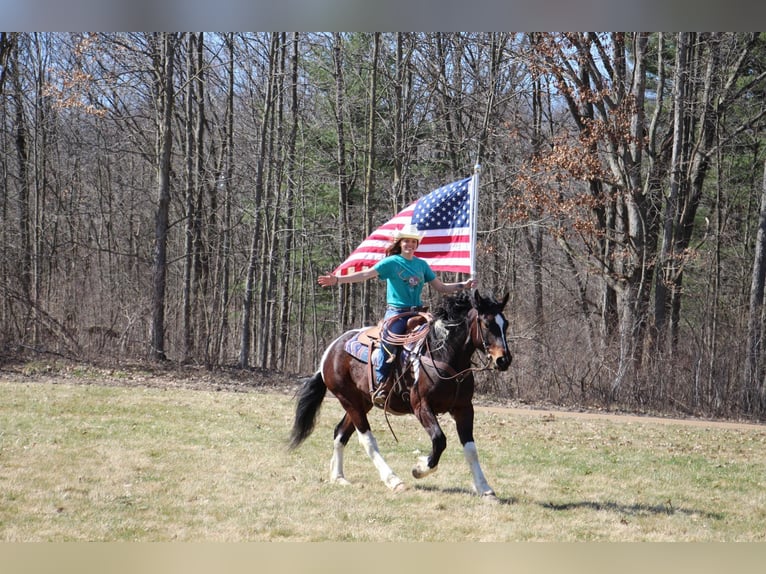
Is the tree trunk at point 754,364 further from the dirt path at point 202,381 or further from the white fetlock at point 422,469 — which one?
the white fetlock at point 422,469

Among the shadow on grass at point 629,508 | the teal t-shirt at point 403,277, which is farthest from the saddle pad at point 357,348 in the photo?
the shadow on grass at point 629,508

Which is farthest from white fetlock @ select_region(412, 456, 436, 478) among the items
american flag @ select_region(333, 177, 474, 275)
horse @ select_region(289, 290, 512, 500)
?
american flag @ select_region(333, 177, 474, 275)

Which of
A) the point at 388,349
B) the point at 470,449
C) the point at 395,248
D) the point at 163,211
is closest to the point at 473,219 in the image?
the point at 395,248

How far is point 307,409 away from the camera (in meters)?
7.07

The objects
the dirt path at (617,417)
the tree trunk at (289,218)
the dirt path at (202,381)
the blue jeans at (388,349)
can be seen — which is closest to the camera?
the blue jeans at (388,349)

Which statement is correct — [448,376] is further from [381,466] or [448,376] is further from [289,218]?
[289,218]

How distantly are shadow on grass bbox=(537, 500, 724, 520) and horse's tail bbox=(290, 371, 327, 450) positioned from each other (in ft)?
6.57

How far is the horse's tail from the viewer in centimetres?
704

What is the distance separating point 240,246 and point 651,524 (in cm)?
1648

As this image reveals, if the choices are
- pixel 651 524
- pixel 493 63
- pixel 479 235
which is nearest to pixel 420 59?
pixel 493 63

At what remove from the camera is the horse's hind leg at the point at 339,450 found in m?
6.55

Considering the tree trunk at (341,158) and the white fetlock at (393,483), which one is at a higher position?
the tree trunk at (341,158)

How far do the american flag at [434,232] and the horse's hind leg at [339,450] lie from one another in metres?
1.28

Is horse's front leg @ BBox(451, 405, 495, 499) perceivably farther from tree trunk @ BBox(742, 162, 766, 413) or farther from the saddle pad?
tree trunk @ BBox(742, 162, 766, 413)
